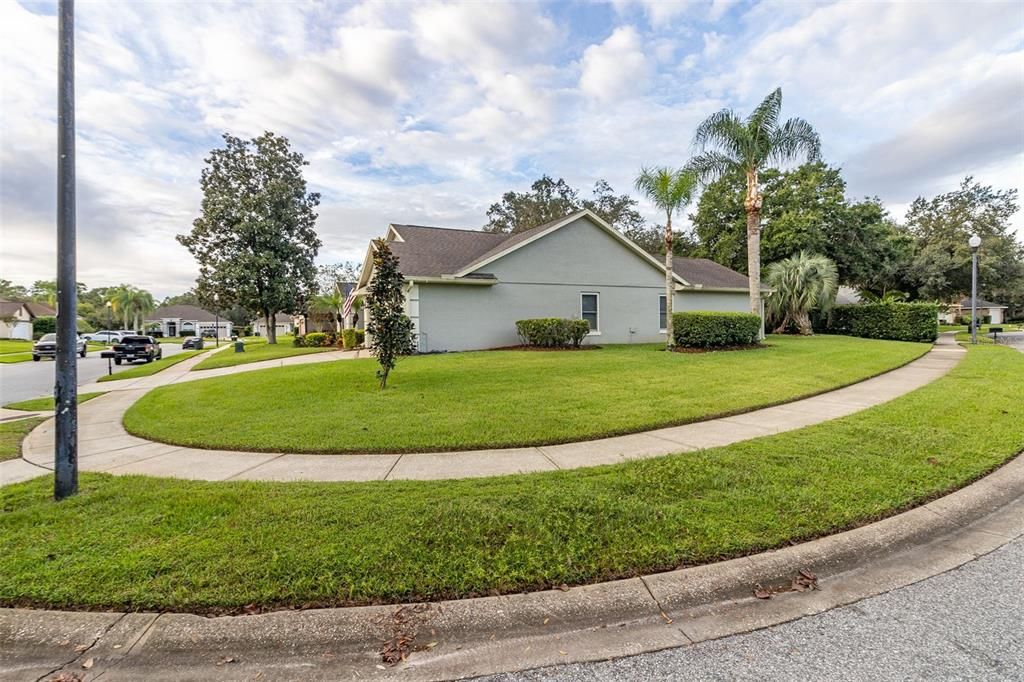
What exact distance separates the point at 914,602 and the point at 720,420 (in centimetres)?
406

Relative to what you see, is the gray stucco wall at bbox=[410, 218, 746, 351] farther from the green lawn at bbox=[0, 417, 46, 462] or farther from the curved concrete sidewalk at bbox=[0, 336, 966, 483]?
the curved concrete sidewalk at bbox=[0, 336, 966, 483]

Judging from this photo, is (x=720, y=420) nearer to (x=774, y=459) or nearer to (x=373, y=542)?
(x=774, y=459)

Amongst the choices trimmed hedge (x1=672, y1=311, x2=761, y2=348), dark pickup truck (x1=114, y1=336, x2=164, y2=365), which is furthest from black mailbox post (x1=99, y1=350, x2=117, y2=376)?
trimmed hedge (x1=672, y1=311, x2=761, y2=348)

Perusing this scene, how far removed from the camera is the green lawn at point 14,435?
5636mm

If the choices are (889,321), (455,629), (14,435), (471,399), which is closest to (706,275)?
(889,321)

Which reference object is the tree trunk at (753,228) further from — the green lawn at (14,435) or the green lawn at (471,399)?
the green lawn at (14,435)

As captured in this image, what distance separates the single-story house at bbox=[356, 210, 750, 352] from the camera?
15.4 m

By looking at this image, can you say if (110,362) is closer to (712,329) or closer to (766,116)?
(712,329)

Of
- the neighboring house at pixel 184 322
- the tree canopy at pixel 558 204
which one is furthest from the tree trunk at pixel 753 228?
the neighboring house at pixel 184 322

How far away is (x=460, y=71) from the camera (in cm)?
1220

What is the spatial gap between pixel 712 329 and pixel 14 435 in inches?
645

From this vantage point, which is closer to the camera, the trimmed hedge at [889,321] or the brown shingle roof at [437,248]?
the brown shingle roof at [437,248]

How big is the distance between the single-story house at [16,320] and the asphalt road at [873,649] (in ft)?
248

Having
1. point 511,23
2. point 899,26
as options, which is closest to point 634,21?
point 511,23
